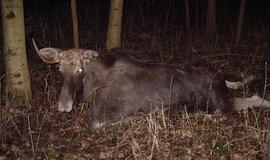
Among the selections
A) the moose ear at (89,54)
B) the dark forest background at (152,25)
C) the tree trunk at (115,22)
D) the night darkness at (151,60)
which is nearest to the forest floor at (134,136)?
the night darkness at (151,60)

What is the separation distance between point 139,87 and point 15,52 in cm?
233

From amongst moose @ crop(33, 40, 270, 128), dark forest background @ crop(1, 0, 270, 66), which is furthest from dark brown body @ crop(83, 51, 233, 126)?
dark forest background @ crop(1, 0, 270, 66)

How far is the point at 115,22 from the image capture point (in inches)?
440

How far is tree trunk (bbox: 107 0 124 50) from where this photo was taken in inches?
432

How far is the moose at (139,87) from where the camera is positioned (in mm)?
8438

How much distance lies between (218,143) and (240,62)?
5.68m

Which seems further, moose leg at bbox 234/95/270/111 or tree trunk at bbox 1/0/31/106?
moose leg at bbox 234/95/270/111

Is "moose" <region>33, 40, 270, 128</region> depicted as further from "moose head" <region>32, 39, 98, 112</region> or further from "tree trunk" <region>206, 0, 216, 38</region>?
"tree trunk" <region>206, 0, 216, 38</region>

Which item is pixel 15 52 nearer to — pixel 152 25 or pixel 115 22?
pixel 115 22

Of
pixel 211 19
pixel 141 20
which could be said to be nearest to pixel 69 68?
pixel 211 19

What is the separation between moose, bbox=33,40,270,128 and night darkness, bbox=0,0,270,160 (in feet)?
0.91

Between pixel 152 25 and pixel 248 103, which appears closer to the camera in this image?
pixel 248 103

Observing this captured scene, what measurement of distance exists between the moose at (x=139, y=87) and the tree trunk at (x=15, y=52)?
0.45m

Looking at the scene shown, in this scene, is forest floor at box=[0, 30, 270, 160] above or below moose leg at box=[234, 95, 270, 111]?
below
